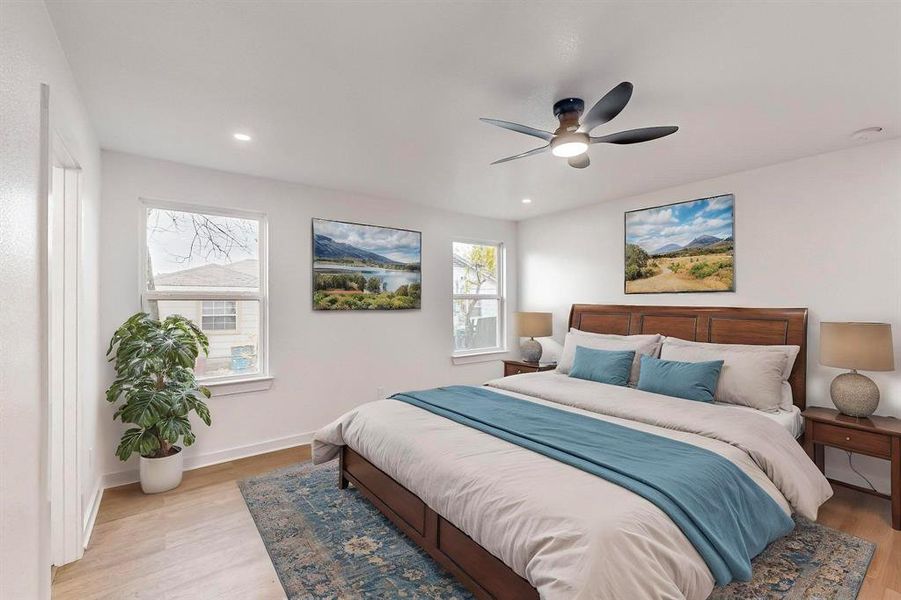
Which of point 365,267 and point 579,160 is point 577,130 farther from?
point 365,267

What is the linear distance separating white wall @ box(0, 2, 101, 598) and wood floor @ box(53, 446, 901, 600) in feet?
2.07

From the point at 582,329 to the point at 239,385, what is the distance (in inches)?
138

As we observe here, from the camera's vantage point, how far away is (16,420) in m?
1.27

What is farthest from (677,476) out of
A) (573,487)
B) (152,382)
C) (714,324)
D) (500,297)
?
(500,297)

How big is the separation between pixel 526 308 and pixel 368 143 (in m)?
Answer: 3.35

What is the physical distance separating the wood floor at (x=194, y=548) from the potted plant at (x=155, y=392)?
23cm

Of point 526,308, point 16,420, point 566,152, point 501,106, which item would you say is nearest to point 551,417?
point 566,152

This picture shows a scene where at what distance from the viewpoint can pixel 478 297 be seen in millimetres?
5465

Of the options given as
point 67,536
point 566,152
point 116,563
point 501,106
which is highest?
point 501,106

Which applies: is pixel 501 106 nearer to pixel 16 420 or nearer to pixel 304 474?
pixel 16 420

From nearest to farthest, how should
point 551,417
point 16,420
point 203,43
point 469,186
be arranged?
point 16,420 → point 203,43 → point 551,417 → point 469,186

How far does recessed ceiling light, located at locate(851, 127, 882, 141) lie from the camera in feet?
8.83

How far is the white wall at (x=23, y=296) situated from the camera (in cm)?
119

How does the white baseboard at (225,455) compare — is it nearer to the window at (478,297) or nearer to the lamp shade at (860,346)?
the window at (478,297)
